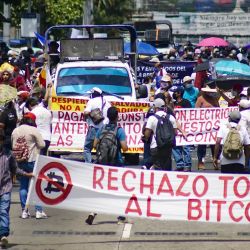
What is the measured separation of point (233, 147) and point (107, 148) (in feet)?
5.62

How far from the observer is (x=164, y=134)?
16453 millimetres

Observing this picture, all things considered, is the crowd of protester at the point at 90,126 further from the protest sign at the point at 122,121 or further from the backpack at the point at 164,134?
the protest sign at the point at 122,121

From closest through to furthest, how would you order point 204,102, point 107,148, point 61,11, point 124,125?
1. point 107,148
2. point 204,102
3. point 124,125
4. point 61,11

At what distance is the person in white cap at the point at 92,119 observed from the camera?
58.8ft

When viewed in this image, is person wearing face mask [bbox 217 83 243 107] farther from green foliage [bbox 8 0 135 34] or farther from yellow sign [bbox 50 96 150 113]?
green foliage [bbox 8 0 135 34]

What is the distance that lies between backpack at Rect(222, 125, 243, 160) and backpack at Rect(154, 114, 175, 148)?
1.40 metres

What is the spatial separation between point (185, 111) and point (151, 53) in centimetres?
1589

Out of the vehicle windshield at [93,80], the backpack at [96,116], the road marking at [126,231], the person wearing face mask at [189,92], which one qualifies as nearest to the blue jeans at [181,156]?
the backpack at [96,116]

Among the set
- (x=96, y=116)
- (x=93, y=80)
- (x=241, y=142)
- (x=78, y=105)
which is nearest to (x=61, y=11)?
(x=93, y=80)

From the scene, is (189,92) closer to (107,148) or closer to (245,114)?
(245,114)

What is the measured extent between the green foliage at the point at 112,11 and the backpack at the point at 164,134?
65460 mm

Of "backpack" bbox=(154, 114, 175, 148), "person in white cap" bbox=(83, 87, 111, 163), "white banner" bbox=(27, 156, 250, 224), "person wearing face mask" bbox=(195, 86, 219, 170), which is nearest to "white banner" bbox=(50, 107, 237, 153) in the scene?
"person wearing face mask" bbox=(195, 86, 219, 170)

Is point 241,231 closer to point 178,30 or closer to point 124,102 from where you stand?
point 124,102

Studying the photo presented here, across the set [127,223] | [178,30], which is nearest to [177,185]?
[127,223]
